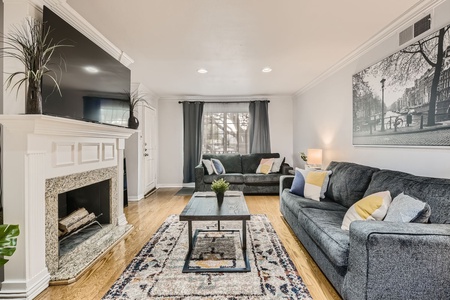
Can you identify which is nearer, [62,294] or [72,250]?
[62,294]

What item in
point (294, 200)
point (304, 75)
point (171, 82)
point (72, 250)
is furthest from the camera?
point (171, 82)

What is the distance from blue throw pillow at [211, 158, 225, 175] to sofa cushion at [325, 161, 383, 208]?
2.77 metres

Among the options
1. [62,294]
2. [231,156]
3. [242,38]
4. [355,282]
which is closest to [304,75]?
[242,38]

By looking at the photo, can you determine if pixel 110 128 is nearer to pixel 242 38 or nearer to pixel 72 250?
pixel 72 250

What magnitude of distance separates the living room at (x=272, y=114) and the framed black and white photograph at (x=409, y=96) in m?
0.05

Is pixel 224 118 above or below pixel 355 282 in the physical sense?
above

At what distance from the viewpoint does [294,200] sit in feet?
10.1

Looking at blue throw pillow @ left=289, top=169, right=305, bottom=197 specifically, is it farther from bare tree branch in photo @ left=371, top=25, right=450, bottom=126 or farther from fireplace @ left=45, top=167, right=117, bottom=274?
fireplace @ left=45, top=167, right=117, bottom=274

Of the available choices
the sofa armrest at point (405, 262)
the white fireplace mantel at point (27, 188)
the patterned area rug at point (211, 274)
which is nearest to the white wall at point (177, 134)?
the patterned area rug at point (211, 274)

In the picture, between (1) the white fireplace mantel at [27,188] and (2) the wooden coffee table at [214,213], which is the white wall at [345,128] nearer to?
(2) the wooden coffee table at [214,213]

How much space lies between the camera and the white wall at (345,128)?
2205mm

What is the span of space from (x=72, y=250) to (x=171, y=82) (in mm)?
3514

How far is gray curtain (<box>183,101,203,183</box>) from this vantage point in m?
6.40

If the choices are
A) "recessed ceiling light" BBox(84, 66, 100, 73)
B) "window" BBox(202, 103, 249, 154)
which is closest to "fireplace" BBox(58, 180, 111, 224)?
"recessed ceiling light" BBox(84, 66, 100, 73)
